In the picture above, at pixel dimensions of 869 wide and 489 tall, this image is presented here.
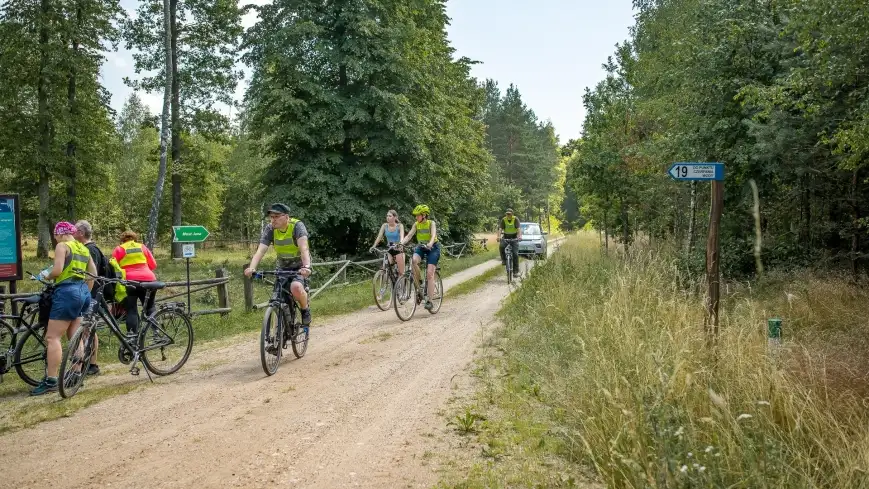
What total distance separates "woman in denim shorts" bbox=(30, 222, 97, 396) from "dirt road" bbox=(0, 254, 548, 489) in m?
0.75

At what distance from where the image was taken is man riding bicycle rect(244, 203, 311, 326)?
7.52 metres

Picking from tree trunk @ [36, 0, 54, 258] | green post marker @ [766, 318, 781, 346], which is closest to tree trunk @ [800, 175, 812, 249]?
green post marker @ [766, 318, 781, 346]

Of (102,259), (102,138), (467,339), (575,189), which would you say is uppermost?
(102,138)

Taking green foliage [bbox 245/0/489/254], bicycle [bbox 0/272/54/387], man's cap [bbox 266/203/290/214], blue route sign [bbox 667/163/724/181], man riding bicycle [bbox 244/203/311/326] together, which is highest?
green foliage [bbox 245/0/489/254]

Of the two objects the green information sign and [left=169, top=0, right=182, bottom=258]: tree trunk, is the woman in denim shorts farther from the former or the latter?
[left=169, top=0, right=182, bottom=258]: tree trunk

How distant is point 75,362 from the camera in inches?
251

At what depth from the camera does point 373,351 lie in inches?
333

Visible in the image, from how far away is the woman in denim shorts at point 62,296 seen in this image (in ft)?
21.2

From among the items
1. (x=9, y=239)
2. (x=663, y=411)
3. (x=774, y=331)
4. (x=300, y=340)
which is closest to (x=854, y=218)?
(x=774, y=331)

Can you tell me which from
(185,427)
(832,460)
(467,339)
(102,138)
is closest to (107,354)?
(185,427)

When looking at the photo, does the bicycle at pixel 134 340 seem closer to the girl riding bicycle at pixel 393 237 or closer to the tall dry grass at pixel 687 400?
the tall dry grass at pixel 687 400

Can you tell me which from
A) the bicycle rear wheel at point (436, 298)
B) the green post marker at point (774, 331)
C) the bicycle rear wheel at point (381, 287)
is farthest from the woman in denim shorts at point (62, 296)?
the green post marker at point (774, 331)

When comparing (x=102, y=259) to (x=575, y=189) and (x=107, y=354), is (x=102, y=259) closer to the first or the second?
(x=107, y=354)

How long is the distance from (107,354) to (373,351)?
404cm
